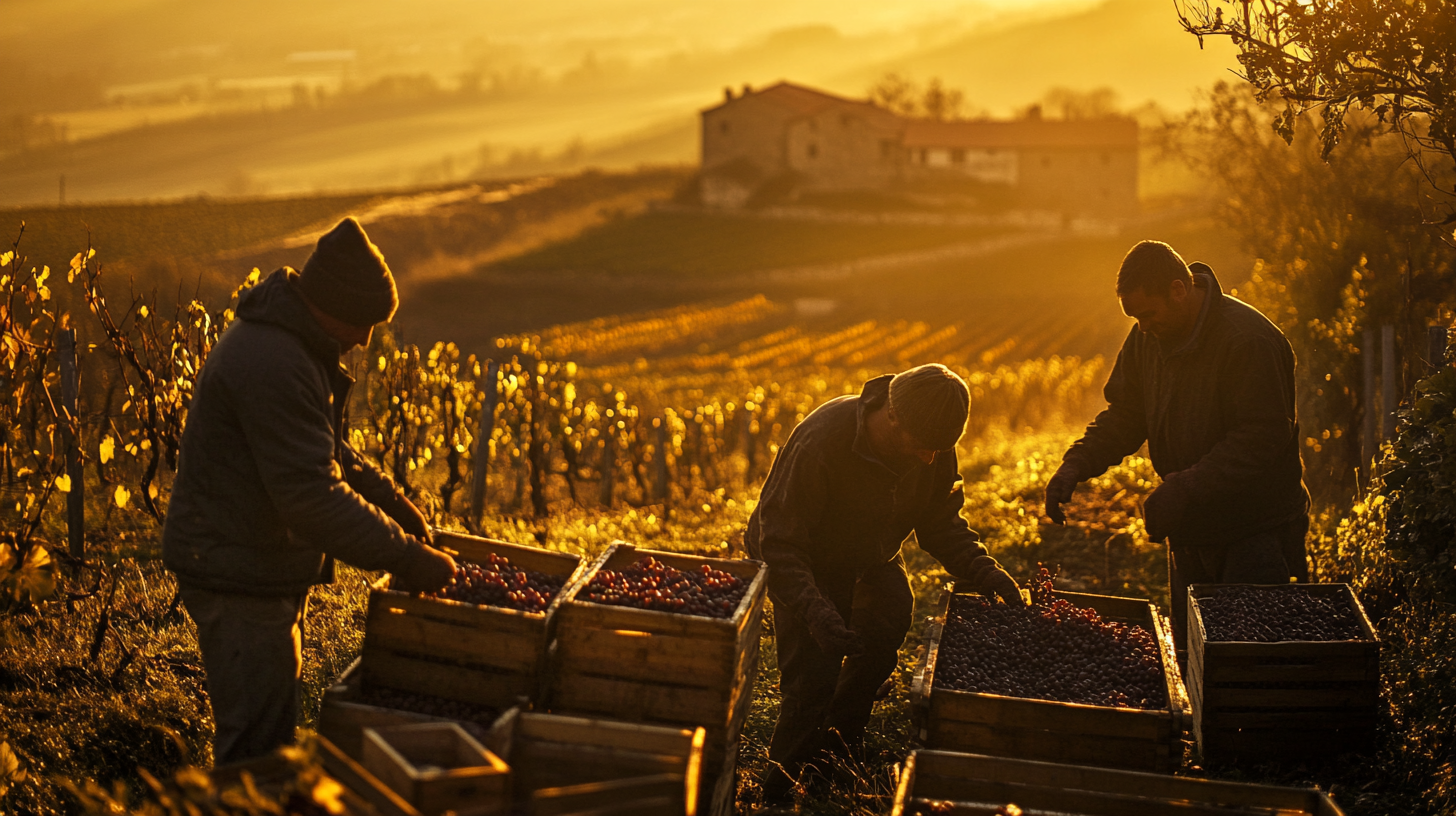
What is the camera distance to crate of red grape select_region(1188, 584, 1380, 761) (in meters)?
4.80

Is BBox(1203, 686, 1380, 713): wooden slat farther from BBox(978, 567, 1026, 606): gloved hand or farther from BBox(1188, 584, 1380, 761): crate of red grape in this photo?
BBox(978, 567, 1026, 606): gloved hand

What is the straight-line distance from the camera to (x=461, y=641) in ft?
13.2

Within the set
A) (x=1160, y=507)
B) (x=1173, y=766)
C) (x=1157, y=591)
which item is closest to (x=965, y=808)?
(x=1173, y=766)

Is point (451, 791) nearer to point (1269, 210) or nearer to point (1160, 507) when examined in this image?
point (1160, 507)

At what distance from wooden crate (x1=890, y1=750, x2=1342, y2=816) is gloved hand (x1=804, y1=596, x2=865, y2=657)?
107 centimetres

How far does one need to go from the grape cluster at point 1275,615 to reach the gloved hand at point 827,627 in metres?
1.62

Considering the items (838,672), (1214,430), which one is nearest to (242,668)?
(838,672)

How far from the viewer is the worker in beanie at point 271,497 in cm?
378

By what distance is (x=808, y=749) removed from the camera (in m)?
5.33

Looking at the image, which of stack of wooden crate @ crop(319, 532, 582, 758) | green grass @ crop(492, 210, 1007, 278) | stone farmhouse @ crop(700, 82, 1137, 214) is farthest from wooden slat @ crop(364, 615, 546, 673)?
stone farmhouse @ crop(700, 82, 1137, 214)

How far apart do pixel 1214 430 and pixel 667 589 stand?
317 centimetres

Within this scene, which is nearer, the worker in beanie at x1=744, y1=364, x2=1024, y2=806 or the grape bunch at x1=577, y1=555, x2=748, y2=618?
the grape bunch at x1=577, y1=555, x2=748, y2=618

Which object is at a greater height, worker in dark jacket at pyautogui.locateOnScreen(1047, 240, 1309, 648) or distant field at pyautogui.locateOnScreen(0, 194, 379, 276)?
distant field at pyautogui.locateOnScreen(0, 194, 379, 276)

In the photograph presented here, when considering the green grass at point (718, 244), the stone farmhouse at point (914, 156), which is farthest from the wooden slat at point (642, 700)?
the stone farmhouse at point (914, 156)
